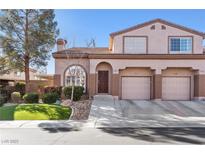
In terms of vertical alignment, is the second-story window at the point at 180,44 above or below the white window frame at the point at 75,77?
above

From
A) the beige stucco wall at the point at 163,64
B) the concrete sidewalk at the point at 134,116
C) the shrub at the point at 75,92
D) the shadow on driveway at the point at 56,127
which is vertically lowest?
the shadow on driveway at the point at 56,127

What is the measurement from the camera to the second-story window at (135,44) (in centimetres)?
2269

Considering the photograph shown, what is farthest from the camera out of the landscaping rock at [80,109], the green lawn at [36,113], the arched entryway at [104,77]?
the arched entryway at [104,77]

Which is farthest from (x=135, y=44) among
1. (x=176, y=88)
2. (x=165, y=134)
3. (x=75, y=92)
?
(x=165, y=134)

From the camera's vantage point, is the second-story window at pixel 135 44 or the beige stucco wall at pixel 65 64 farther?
the second-story window at pixel 135 44

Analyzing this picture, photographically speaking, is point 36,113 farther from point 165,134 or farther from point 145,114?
point 165,134

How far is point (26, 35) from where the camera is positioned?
23047 millimetres

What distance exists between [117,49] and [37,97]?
817cm

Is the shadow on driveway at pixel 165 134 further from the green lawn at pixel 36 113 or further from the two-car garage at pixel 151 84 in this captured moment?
the two-car garage at pixel 151 84

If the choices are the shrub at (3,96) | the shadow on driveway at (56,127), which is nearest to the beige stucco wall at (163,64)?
the shrub at (3,96)

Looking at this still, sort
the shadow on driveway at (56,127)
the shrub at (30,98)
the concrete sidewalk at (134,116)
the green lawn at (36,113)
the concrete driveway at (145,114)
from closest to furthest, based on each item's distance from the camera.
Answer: the shadow on driveway at (56,127)
the concrete sidewalk at (134,116)
the concrete driveway at (145,114)
the green lawn at (36,113)
the shrub at (30,98)
